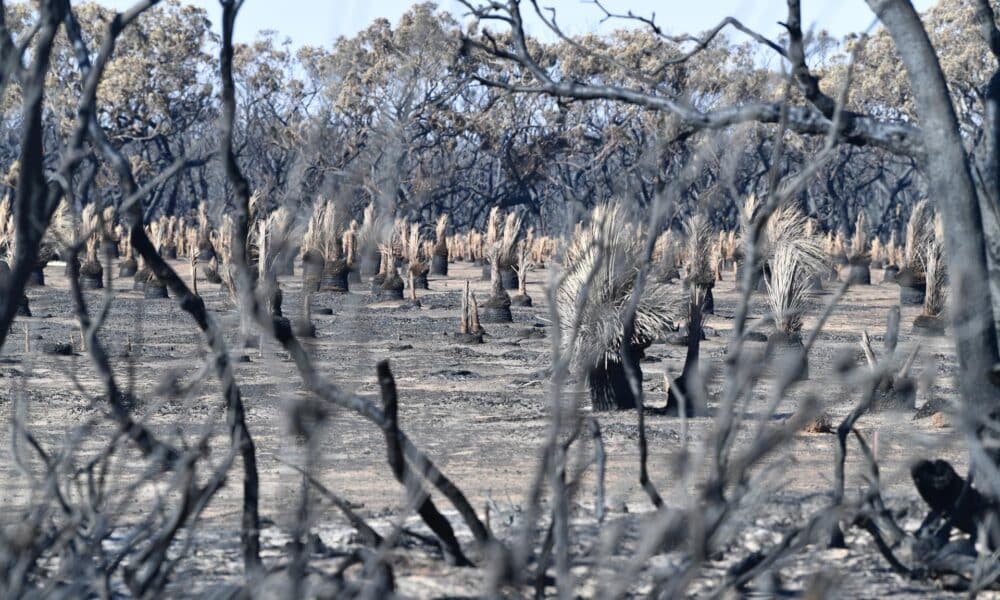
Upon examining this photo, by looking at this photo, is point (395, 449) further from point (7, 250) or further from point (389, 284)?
point (7, 250)

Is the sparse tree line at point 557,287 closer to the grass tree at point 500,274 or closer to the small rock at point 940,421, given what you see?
the small rock at point 940,421

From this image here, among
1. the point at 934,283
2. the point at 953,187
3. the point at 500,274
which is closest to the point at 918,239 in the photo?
the point at 934,283

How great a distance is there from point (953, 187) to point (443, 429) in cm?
558

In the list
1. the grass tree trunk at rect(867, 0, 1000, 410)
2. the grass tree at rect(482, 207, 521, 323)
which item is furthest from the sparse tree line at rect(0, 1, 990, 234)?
the grass tree trunk at rect(867, 0, 1000, 410)

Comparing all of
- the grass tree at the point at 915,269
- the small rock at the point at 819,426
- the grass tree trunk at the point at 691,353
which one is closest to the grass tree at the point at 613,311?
the grass tree trunk at the point at 691,353

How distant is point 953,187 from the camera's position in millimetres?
4422

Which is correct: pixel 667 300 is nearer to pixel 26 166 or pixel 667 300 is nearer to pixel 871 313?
pixel 26 166

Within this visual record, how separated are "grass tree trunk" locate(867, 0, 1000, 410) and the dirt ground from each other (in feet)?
0.92

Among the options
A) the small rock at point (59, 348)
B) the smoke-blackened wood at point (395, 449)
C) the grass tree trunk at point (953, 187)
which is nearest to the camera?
the smoke-blackened wood at point (395, 449)

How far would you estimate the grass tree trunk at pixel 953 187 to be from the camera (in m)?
4.36

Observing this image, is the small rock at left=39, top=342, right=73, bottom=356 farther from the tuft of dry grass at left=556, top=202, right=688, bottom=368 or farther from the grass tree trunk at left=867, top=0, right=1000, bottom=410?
the grass tree trunk at left=867, top=0, right=1000, bottom=410

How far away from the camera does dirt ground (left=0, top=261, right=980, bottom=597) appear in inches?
151

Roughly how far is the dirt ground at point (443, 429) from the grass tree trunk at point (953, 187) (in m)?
0.28

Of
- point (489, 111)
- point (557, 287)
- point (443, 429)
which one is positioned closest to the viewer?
point (557, 287)
